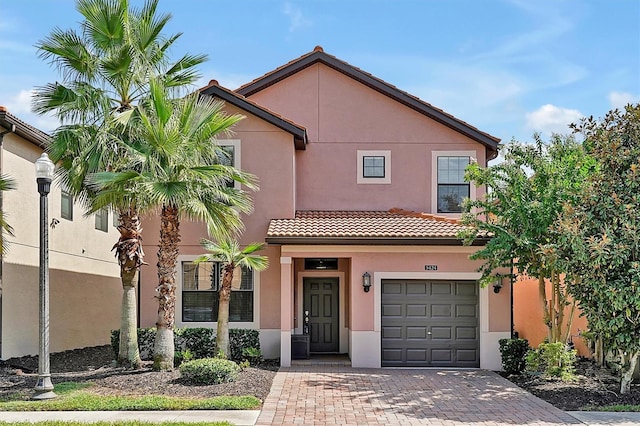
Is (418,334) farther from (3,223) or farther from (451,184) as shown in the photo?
(3,223)

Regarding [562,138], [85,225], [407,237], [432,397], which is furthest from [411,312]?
[85,225]

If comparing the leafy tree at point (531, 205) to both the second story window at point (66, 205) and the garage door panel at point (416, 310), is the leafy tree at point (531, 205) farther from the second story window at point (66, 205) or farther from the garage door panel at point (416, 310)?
the second story window at point (66, 205)

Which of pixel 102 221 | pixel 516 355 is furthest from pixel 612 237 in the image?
pixel 102 221

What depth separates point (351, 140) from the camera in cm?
1953

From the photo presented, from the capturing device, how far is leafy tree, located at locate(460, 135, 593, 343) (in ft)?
46.1

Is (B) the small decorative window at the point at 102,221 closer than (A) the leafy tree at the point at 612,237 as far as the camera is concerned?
No

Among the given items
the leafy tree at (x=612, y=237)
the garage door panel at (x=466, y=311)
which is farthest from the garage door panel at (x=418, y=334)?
the leafy tree at (x=612, y=237)

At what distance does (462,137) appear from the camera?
19.6 metres

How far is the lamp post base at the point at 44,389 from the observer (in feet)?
38.3

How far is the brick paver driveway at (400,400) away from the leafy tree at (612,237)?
2.11 metres

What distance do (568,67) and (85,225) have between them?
49.2ft

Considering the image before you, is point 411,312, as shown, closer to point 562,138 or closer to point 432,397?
point 432,397

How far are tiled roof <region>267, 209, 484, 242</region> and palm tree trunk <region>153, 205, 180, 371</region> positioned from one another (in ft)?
8.77

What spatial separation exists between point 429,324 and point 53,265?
1060 cm
